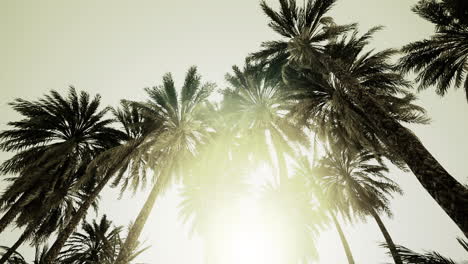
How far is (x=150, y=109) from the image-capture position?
1258cm

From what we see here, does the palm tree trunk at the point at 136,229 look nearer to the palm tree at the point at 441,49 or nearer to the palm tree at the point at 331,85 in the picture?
the palm tree at the point at 331,85

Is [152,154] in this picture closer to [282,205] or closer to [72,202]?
[72,202]

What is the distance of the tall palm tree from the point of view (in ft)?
34.7

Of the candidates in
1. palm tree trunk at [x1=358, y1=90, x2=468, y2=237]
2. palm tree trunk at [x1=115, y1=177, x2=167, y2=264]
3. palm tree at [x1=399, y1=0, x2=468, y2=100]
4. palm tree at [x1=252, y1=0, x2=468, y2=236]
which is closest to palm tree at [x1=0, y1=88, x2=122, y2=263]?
palm tree trunk at [x1=115, y1=177, x2=167, y2=264]

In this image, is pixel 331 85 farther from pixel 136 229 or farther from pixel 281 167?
pixel 136 229

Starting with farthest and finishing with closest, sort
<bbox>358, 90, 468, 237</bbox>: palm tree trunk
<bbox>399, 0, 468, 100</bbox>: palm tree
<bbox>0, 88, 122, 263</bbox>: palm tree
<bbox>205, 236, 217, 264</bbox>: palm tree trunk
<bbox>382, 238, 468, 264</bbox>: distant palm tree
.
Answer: <bbox>205, 236, 217, 264</bbox>: palm tree trunk → <bbox>0, 88, 122, 263</bbox>: palm tree → <bbox>399, 0, 468, 100</bbox>: palm tree → <bbox>358, 90, 468, 237</bbox>: palm tree trunk → <bbox>382, 238, 468, 264</bbox>: distant palm tree

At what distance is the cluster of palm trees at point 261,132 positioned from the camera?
11.0 metres

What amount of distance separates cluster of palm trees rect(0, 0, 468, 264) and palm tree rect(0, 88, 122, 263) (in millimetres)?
60

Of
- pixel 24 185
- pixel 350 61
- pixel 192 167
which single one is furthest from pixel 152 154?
pixel 350 61

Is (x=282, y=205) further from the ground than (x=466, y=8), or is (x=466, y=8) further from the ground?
(x=466, y=8)

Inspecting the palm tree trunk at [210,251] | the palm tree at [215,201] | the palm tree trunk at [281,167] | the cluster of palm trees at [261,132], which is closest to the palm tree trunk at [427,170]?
the cluster of palm trees at [261,132]

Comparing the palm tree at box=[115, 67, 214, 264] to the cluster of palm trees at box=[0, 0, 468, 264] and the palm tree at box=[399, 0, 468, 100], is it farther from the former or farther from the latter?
the palm tree at box=[399, 0, 468, 100]

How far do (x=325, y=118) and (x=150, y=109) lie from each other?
9.28 m

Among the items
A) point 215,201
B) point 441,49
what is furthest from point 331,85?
point 215,201
